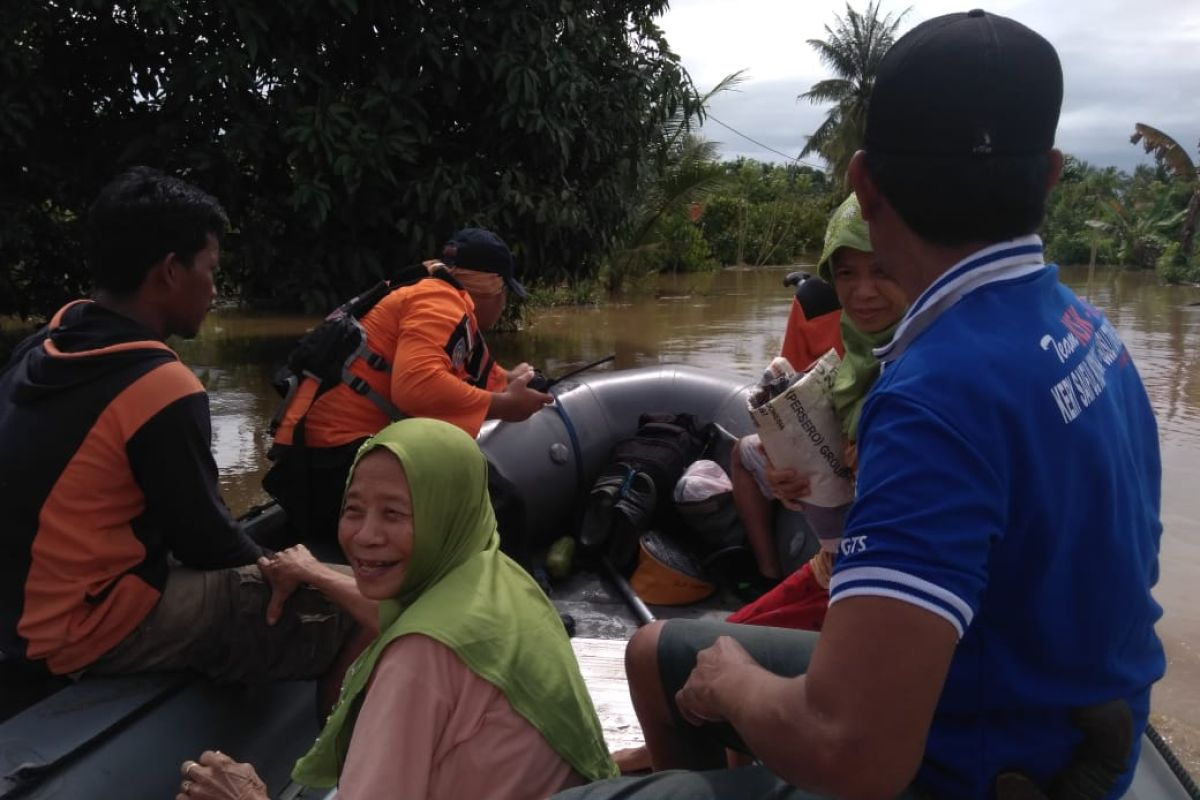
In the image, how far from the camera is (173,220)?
2.15m

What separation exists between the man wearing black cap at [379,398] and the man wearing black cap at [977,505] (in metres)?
2.06

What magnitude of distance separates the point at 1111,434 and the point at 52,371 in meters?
1.89

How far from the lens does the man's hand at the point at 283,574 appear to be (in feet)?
7.41

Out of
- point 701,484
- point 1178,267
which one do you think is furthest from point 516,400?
point 1178,267

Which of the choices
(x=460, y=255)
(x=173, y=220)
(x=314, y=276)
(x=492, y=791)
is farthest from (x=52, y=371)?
(x=314, y=276)

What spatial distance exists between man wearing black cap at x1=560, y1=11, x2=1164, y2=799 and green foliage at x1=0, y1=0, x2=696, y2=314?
19.7 ft

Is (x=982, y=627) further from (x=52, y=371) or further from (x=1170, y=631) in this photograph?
(x=1170, y=631)

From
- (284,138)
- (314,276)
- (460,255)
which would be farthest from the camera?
(314,276)

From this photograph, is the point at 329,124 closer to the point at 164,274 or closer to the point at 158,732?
the point at 164,274

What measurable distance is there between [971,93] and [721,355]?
12.2 m

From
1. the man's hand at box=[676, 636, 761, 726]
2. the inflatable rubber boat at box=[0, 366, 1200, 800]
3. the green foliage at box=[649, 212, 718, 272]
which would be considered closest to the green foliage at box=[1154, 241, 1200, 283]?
the green foliage at box=[649, 212, 718, 272]

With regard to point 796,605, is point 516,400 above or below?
above

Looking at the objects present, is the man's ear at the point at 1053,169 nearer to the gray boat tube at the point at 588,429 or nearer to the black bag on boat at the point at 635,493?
the gray boat tube at the point at 588,429

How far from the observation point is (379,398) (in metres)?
3.08
